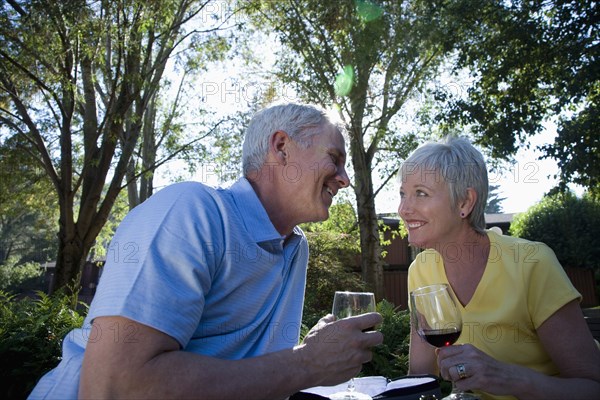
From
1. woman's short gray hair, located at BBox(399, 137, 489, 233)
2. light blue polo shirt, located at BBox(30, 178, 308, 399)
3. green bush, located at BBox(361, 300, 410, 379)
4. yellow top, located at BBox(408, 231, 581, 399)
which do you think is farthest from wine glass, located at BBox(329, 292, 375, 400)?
Result: green bush, located at BBox(361, 300, 410, 379)

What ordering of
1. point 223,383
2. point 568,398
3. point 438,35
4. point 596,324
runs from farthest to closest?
point 438,35
point 596,324
point 568,398
point 223,383

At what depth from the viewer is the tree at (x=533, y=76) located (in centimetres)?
1291

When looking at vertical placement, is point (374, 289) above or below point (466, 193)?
below

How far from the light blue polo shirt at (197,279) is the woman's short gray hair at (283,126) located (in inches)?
6.9

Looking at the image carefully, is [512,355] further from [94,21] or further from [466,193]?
[94,21]

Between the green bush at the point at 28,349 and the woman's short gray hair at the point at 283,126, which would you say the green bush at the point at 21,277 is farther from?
the woman's short gray hair at the point at 283,126

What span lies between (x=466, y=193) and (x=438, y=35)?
12.1 metres

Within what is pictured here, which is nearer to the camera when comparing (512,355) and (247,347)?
(247,347)

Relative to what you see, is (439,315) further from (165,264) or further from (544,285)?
(165,264)

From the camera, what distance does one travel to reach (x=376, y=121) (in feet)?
47.0

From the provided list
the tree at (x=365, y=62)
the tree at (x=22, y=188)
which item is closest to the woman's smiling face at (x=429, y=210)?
the tree at (x=365, y=62)

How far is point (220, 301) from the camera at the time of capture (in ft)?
6.12

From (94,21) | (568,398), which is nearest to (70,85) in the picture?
(94,21)

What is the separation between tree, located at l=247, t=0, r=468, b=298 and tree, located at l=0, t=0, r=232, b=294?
9.61 ft
